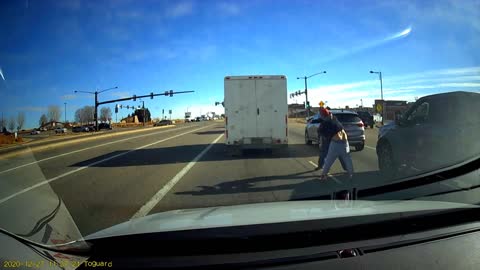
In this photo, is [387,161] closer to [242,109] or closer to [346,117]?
[242,109]

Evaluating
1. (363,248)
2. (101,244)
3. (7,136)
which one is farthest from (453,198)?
(7,136)

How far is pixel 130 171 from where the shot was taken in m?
12.9

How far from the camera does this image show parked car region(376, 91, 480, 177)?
7.58 meters

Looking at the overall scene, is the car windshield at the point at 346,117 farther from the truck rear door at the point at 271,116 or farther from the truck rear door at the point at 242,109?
the truck rear door at the point at 242,109

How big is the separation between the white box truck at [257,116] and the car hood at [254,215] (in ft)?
38.6

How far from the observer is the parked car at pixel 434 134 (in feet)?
24.9

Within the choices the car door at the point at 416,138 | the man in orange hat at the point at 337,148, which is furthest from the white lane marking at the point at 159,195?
the car door at the point at 416,138

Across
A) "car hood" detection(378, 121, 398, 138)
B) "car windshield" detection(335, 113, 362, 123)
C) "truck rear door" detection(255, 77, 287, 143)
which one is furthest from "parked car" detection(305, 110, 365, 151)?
"car hood" detection(378, 121, 398, 138)

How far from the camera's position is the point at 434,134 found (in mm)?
8336

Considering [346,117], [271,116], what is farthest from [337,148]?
[346,117]

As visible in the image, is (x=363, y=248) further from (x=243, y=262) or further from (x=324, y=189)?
(x=324, y=189)

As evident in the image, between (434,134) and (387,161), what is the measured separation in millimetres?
2333

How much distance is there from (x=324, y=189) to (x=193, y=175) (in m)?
4.00

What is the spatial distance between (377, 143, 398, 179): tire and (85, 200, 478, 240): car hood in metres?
5.60
